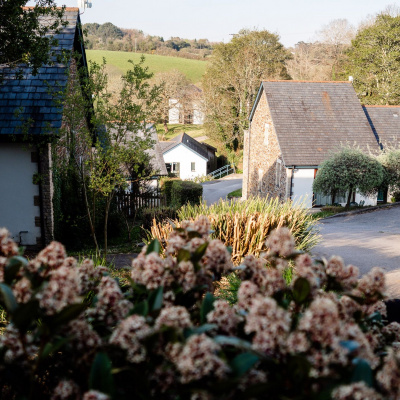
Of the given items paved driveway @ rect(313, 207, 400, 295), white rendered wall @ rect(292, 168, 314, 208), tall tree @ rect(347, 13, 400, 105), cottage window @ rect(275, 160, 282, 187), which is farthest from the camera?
tall tree @ rect(347, 13, 400, 105)

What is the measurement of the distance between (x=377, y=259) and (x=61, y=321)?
412 inches

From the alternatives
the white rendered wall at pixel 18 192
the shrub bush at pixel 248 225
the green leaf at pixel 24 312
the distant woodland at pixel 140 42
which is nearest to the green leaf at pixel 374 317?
the green leaf at pixel 24 312

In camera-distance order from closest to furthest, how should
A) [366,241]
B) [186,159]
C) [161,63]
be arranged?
[366,241] → [186,159] → [161,63]

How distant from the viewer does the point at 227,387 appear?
120 centimetres

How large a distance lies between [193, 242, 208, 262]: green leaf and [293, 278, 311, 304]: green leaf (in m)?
0.42

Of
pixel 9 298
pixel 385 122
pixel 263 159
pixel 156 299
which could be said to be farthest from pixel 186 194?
pixel 385 122

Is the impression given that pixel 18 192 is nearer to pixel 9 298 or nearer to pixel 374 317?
pixel 9 298

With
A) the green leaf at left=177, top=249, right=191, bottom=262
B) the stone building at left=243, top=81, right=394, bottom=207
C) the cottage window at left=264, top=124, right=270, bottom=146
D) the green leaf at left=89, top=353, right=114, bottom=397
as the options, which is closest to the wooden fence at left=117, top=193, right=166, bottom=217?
the stone building at left=243, top=81, right=394, bottom=207

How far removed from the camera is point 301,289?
1694 mm

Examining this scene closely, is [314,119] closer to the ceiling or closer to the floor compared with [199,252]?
closer to the ceiling

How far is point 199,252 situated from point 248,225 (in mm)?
4675

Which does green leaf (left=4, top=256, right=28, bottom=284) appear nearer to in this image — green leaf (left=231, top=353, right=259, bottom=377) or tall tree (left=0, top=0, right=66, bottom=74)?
green leaf (left=231, top=353, right=259, bottom=377)

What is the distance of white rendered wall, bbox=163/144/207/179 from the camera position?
48.3 m

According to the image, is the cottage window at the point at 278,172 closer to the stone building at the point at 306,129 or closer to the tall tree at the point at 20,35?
the stone building at the point at 306,129
